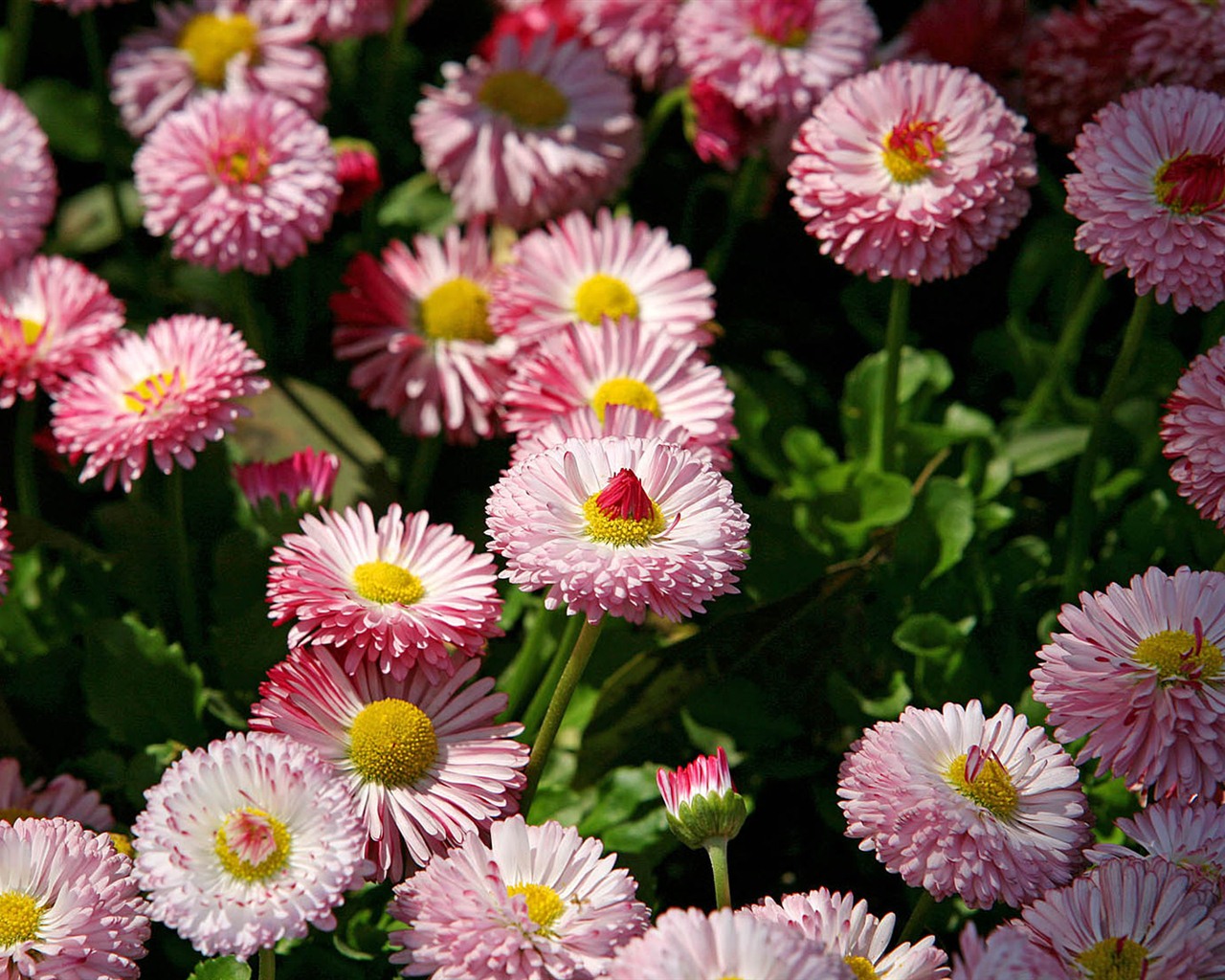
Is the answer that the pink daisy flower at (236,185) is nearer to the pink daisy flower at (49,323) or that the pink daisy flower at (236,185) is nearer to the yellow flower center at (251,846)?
the pink daisy flower at (49,323)

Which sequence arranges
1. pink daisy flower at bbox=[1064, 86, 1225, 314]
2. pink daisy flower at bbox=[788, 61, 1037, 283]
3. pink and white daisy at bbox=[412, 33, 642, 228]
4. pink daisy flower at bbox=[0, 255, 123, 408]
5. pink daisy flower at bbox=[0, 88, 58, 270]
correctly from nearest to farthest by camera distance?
1. pink daisy flower at bbox=[1064, 86, 1225, 314]
2. pink daisy flower at bbox=[788, 61, 1037, 283]
3. pink daisy flower at bbox=[0, 255, 123, 408]
4. pink daisy flower at bbox=[0, 88, 58, 270]
5. pink and white daisy at bbox=[412, 33, 642, 228]

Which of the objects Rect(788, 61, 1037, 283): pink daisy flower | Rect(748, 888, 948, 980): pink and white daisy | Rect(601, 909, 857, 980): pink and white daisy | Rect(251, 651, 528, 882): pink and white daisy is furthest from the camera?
Rect(788, 61, 1037, 283): pink daisy flower

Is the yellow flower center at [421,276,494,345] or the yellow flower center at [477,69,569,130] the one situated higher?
the yellow flower center at [477,69,569,130]

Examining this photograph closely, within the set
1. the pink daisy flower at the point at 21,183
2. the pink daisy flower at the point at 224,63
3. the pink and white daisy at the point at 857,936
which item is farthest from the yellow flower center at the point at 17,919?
the pink daisy flower at the point at 224,63

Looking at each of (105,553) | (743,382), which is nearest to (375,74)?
(743,382)

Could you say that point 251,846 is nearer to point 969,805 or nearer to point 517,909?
point 517,909

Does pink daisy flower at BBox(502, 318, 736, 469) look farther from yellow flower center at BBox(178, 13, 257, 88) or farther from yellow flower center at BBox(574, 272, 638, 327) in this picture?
yellow flower center at BBox(178, 13, 257, 88)

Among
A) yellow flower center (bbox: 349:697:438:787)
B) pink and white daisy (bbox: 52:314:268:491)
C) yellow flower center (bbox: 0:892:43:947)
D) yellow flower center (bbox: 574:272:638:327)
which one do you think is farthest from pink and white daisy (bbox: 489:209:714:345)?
yellow flower center (bbox: 0:892:43:947)
